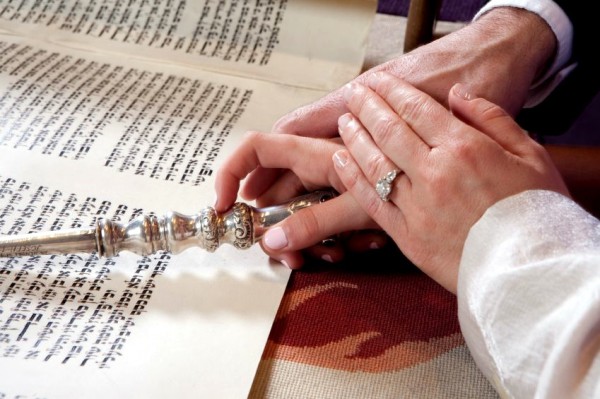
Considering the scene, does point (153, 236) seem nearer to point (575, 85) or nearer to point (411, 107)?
point (411, 107)

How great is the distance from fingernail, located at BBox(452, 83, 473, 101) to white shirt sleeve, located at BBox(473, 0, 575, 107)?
174 mm

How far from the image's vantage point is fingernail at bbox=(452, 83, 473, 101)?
61 cm

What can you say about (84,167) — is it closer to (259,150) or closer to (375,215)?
(259,150)

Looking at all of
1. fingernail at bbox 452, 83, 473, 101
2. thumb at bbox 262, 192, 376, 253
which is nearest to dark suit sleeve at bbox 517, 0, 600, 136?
fingernail at bbox 452, 83, 473, 101

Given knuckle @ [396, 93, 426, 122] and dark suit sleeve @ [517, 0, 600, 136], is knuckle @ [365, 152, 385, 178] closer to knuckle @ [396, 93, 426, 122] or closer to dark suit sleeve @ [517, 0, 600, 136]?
knuckle @ [396, 93, 426, 122]

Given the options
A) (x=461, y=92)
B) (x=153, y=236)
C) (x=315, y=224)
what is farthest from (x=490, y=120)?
(x=153, y=236)

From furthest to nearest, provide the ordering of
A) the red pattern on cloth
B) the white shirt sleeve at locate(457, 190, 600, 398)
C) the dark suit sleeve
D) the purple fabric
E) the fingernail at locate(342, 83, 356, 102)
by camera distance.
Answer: the purple fabric, the dark suit sleeve, the fingernail at locate(342, 83, 356, 102), the red pattern on cloth, the white shirt sleeve at locate(457, 190, 600, 398)

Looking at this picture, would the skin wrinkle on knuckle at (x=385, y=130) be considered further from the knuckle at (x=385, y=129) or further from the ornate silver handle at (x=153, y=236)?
the ornate silver handle at (x=153, y=236)

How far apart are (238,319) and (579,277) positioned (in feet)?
0.81

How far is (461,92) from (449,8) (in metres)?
0.52

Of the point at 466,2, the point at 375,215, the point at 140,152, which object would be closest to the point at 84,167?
the point at 140,152

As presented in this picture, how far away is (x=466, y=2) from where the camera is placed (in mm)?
1103

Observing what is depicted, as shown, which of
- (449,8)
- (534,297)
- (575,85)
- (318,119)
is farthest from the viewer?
(449,8)

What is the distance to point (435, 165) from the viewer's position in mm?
556
